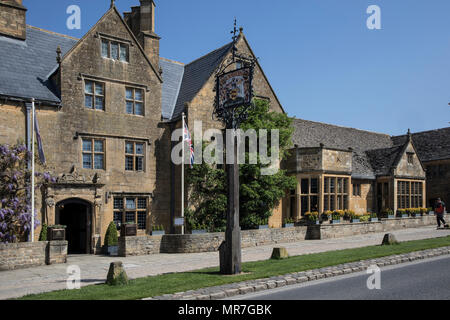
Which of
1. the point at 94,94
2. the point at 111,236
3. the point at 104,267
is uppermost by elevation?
the point at 94,94

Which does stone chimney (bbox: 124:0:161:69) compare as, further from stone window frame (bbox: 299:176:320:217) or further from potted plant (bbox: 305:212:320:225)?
potted plant (bbox: 305:212:320:225)

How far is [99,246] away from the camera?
21391 millimetres

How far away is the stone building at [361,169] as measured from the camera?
87.1ft

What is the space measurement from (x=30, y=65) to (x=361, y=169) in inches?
921

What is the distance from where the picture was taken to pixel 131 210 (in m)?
23.0

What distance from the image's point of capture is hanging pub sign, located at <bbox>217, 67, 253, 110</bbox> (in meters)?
13.3

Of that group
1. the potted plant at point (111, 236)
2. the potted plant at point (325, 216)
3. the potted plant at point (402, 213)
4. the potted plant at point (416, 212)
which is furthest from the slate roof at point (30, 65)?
the potted plant at point (416, 212)

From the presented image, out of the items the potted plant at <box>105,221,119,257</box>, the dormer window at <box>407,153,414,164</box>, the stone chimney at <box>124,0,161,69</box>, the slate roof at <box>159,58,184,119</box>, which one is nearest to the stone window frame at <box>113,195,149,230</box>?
the potted plant at <box>105,221,119,257</box>

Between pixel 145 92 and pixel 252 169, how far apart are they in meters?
7.37

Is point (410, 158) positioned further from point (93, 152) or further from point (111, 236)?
point (93, 152)

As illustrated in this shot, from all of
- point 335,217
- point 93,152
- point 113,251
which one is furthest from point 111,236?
point 335,217

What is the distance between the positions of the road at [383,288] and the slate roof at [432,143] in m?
28.5
